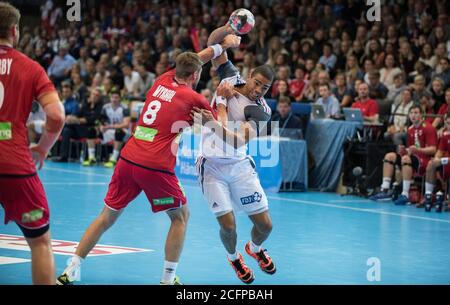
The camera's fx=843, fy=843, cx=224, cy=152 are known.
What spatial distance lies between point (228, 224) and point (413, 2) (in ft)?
45.7

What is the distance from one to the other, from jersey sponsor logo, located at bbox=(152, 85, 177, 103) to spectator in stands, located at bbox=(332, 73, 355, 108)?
10.9 metres

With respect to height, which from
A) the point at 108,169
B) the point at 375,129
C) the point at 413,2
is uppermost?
the point at 413,2

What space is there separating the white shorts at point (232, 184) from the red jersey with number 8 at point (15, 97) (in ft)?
8.20

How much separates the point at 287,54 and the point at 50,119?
51.4 feet

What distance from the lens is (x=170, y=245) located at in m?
7.66

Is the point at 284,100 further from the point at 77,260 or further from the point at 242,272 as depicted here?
the point at 77,260

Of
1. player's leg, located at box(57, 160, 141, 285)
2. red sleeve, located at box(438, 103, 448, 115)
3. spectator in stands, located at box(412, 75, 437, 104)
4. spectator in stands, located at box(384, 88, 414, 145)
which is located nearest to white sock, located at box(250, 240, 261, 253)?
player's leg, located at box(57, 160, 141, 285)

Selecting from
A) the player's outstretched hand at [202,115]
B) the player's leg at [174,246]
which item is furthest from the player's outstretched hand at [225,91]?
the player's leg at [174,246]

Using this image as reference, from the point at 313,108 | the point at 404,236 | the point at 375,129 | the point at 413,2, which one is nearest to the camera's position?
the point at 404,236

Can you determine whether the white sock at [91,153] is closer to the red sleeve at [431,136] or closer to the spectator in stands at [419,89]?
the spectator in stands at [419,89]

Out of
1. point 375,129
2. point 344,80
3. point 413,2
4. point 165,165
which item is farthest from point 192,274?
point 413,2

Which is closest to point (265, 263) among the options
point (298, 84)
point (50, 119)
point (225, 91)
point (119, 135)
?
point (225, 91)

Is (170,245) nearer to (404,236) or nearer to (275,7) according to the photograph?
(404,236)
